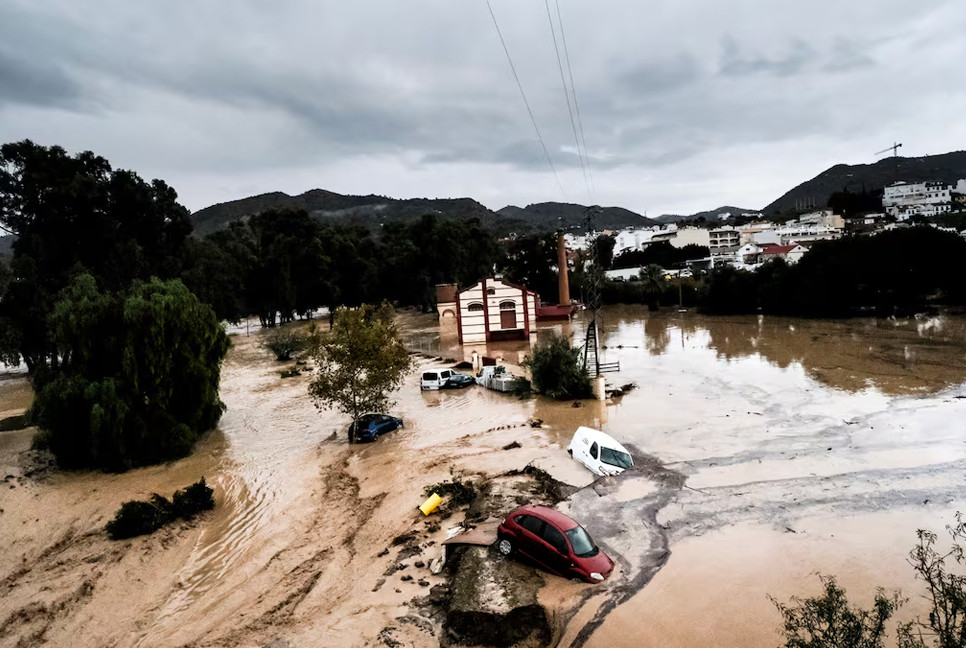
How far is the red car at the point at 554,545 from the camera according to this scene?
440 inches

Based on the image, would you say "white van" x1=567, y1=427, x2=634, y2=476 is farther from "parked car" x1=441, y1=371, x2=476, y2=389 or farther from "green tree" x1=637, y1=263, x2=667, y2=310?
"green tree" x1=637, y1=263, x2=667, y2=310

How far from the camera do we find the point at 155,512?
54.3ft

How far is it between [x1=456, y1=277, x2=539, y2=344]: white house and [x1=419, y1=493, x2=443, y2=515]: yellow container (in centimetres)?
3651

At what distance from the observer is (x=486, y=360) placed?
37.0 meters

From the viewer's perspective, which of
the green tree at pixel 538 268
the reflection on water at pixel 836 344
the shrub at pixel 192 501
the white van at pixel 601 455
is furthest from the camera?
the green tree at pixel 538 268

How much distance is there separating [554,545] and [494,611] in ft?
6.59

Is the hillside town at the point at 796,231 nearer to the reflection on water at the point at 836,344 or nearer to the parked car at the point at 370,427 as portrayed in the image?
the reflection on water at the point at 836,344

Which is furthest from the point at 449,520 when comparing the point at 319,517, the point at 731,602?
the point at 731,602

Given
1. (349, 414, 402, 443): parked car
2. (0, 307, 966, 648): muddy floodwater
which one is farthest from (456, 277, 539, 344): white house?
(349, 414, 402, 443): parked car

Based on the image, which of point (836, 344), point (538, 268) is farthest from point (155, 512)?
point (538, 268)

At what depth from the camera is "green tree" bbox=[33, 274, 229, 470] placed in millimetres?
21516

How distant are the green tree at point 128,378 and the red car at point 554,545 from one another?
17.1 metres

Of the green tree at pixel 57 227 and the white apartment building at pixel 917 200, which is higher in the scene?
the white apartment building at pixel 917 200

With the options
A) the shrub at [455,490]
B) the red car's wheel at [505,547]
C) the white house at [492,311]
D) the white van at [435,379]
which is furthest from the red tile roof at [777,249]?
the red car's wheel at [505,547]
